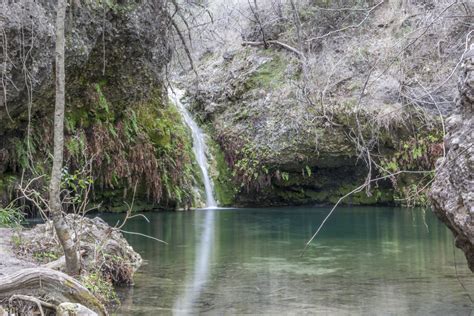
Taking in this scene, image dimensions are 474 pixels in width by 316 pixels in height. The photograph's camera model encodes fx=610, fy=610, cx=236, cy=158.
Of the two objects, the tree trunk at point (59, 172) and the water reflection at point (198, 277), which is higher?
the tree trunk at point (59, 172)

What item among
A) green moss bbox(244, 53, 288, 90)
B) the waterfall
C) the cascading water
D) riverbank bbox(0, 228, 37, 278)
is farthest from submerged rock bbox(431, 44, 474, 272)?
green moss bbox(244, 53, 288, 90)

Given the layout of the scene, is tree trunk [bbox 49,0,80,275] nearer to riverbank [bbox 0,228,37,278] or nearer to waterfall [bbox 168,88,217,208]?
riverbank [bbox 0,228,37,278]

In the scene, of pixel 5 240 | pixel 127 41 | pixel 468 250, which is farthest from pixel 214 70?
pixel 468 250

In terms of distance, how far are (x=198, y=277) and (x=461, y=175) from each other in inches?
159

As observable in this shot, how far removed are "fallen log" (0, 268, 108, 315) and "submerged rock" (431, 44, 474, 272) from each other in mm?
2775

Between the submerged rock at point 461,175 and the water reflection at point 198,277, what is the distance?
8.56 feet

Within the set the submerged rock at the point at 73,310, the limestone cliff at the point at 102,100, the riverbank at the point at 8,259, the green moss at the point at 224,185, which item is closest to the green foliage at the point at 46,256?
the riverbank at the point at 8,259

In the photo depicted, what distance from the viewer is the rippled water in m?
6.00

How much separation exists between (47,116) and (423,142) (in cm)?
1049

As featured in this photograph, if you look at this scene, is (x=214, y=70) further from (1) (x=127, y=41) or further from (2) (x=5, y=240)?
(2) (x=5, y=240)

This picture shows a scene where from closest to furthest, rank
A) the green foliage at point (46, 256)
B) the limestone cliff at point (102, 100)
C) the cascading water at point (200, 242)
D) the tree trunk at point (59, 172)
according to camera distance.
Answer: the tree trunk at point (59, 172)
the cascading water at point (200, 242)
the green foliage at point (46, 256)
the limestone cliff at point (102, 100)

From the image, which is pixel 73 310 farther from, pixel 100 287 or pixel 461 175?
pixel 461 175

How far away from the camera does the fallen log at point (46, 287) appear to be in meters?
4.25

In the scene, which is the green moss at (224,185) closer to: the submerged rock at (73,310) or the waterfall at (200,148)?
the waterfall at (200,148)
